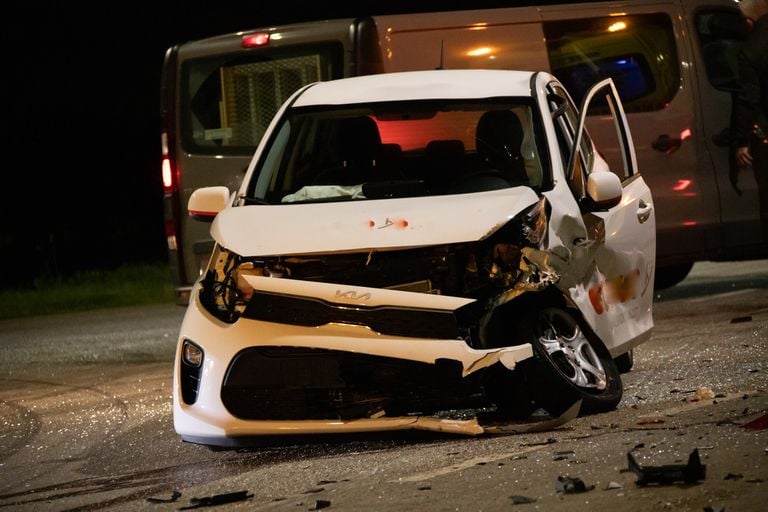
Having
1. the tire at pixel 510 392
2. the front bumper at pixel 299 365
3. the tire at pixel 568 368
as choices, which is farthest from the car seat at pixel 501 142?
the front bumper at pixel 299 365

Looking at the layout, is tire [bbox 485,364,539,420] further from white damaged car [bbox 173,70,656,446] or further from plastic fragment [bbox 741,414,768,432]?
plastic fragment [bbox 741,414,768,432]

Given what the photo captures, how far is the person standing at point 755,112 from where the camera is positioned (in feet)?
40.3

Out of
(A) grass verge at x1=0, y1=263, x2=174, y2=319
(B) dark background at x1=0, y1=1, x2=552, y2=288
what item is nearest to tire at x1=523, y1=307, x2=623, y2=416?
(A) grass verge at x1=0, y1=263, x2=174, y2=319

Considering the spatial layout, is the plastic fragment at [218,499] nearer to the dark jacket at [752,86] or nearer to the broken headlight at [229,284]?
the broken headlight at [229,284]

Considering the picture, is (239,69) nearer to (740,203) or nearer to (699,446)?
(740,203)

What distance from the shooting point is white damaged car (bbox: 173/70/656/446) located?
7.18m

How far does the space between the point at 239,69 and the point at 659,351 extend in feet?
13.7

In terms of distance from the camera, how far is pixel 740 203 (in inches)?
489

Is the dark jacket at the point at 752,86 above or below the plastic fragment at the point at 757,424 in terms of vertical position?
above

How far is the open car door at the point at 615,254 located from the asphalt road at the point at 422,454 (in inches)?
13.6

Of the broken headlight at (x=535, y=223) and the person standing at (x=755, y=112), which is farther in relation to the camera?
the person standing at (x=755, y=112)

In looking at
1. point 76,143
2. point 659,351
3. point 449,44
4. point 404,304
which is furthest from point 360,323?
point 76,143

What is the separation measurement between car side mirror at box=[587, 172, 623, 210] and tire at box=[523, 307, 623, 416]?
26.4 inches

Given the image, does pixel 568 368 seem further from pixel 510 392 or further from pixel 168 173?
pixel 168 173
